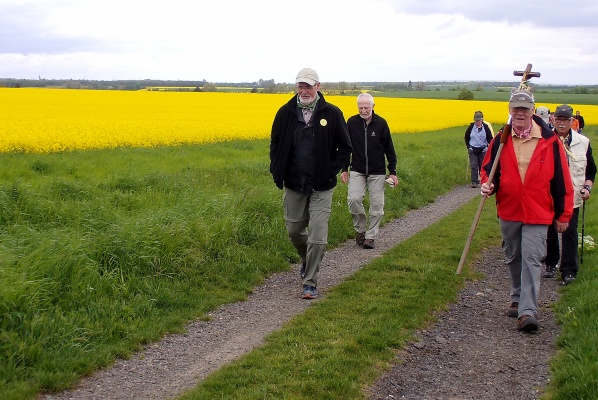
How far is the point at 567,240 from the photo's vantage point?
7.55m

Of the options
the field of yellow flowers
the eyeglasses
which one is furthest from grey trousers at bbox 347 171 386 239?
the field of yellow flowers

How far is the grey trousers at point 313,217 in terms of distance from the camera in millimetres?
6863

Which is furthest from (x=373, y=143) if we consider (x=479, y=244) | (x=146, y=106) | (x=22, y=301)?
(x=146, y=106)

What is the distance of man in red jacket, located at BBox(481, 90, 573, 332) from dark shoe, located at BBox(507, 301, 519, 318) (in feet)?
1.03

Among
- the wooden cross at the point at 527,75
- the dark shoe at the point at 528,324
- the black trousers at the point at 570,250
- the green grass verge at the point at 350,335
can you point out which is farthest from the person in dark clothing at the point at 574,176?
the dark shoe at the point at 528,324

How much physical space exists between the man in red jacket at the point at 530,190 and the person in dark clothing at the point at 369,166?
339 centimetres

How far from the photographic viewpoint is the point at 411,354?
532 cm

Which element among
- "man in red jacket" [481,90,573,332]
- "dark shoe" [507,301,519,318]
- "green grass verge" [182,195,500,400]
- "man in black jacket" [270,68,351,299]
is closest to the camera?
"green grass verge" [182,195,500,400]

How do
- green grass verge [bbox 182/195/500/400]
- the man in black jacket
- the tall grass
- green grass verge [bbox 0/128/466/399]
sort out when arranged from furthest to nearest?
the man in black jacket, green grass verge [bbox 0/128/466/399], the tall grass, green grass verge [bbox 182/195/500/400]

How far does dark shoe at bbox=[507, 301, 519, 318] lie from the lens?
251 inches

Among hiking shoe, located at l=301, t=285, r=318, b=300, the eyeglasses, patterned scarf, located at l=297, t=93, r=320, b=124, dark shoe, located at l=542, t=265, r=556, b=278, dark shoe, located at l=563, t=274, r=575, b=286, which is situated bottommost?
dark shoe, located at l=542, t=265, r=556, b=278

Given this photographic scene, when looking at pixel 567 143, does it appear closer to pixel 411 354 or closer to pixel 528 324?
pixel 528 324

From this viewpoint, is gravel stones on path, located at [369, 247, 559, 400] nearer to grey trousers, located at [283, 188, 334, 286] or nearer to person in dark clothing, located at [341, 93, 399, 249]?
grey trousers, located at [283, 188, 334, 286]

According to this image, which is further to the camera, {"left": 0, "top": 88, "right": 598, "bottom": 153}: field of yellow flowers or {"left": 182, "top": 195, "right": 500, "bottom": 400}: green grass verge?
{"left": 0, "top": 88, "right": 598, "bottom": 153}: field of yellow flowers
